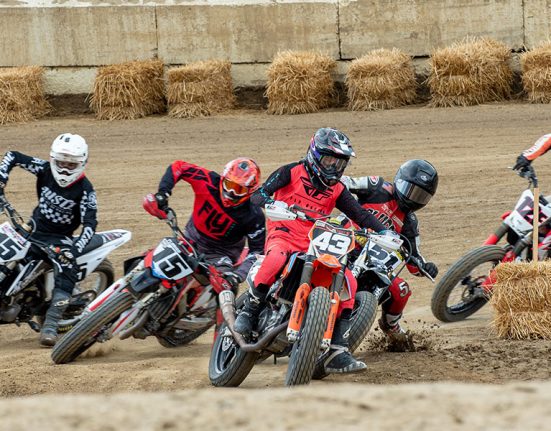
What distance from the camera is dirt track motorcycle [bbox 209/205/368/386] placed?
24.0 ft

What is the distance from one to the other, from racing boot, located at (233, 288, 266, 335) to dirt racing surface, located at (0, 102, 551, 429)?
1.63 feet

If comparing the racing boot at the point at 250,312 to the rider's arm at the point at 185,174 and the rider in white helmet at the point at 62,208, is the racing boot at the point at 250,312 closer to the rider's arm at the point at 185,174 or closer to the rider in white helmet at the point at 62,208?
the rider's arm at the point at 185,174

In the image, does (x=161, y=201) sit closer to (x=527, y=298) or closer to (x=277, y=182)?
(x=277, y=182)

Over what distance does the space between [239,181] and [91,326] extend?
160 cm

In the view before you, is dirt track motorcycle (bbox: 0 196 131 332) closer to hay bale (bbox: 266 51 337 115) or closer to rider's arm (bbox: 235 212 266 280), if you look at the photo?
rider's arm (bbox: 235 212 266 280)

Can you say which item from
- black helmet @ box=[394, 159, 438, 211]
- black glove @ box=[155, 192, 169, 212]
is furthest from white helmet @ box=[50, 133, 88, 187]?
black helmet @ box=[394, 159, 438, 211]

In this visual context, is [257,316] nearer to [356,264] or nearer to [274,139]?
[356,264]

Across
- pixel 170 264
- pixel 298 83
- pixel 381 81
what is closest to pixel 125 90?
pixel 298 83

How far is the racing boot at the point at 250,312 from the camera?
7934 mm

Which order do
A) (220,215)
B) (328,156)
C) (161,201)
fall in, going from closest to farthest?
(328,156) < (161,201) < (220,215)

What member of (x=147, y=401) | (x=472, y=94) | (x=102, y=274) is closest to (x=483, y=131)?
(x=472, y=94)

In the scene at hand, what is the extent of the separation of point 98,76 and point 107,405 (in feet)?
50.5

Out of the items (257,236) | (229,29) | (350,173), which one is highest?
(229,29)

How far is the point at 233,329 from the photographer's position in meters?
7.95
